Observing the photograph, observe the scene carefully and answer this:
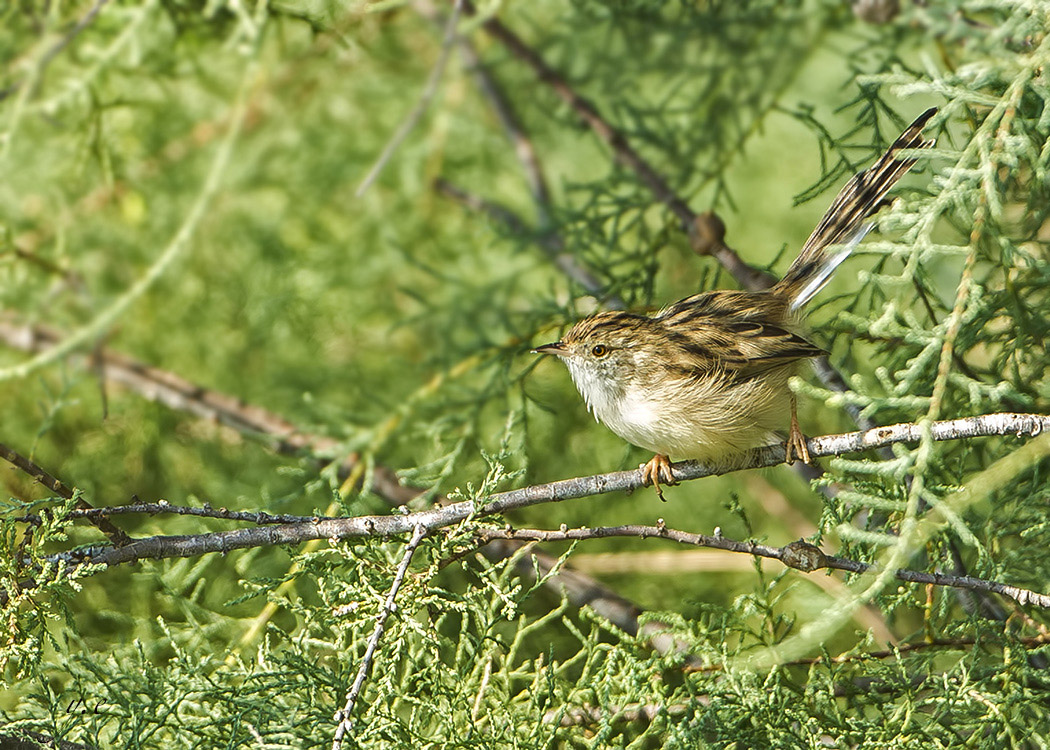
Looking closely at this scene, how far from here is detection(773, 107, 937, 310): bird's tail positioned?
289 centimetres

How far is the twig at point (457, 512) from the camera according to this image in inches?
85.7

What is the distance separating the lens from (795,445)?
276 centimetres

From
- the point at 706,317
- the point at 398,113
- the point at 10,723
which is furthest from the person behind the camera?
the point at 398,113

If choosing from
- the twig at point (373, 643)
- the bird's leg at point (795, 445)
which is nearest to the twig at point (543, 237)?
the bird's leg at point (795, 445)

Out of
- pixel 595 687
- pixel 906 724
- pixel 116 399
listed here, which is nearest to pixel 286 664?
pixel 595 687

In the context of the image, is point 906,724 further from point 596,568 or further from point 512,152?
point 512,152

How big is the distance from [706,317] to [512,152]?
2131mm

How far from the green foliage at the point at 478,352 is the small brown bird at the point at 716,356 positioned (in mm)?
163

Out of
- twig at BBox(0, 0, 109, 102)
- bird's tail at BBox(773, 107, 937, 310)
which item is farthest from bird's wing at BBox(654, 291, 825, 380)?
twig at BBox(0, 0, 109, 102)

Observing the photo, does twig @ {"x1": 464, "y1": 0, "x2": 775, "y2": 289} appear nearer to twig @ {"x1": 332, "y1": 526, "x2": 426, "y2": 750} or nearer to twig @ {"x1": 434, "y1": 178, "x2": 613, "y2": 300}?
twig @ {"x1": 434, "y1": 178, "x2": 613, "y2": 300}

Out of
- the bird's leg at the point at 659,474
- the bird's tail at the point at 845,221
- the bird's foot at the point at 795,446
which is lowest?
the bird's leg at the point at 659,474

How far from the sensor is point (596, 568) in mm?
4078

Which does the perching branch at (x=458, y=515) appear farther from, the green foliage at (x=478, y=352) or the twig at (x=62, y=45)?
the twig at (x=62, y=45)

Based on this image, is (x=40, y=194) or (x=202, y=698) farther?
(x=40, y=194)
